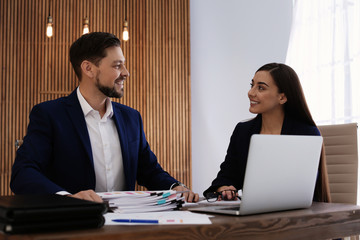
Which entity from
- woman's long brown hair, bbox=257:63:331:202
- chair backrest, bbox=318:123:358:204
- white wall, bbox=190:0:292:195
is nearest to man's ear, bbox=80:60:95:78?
woman's long brown hair, bbox=257:63:331:202

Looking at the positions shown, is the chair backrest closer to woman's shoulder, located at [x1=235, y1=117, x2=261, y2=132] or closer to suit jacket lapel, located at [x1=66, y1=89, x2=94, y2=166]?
woman's shoulder, located at [x1=235, y1=117, x2=261, y2=132]

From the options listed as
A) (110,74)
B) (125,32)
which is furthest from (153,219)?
(125,32)

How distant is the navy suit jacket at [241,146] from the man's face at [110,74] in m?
0.90

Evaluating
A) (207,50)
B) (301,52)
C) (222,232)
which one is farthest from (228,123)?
(222,232)

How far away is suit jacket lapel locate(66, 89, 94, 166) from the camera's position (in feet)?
7.80

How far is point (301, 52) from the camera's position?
17.9 ft

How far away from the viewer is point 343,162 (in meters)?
3.16

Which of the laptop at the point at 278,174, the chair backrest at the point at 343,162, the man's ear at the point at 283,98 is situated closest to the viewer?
the laptop at the point at 278,174

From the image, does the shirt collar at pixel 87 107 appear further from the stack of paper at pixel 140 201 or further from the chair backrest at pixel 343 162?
the chair backrest at pixel 343 162

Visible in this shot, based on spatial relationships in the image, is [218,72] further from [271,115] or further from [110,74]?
[110,74]

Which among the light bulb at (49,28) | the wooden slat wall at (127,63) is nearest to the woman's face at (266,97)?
the wooden slat wall at (127,63)

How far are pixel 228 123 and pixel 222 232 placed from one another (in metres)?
5.19

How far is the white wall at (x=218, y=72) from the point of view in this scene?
6246mm

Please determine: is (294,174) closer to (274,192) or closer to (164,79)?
(274,192)
